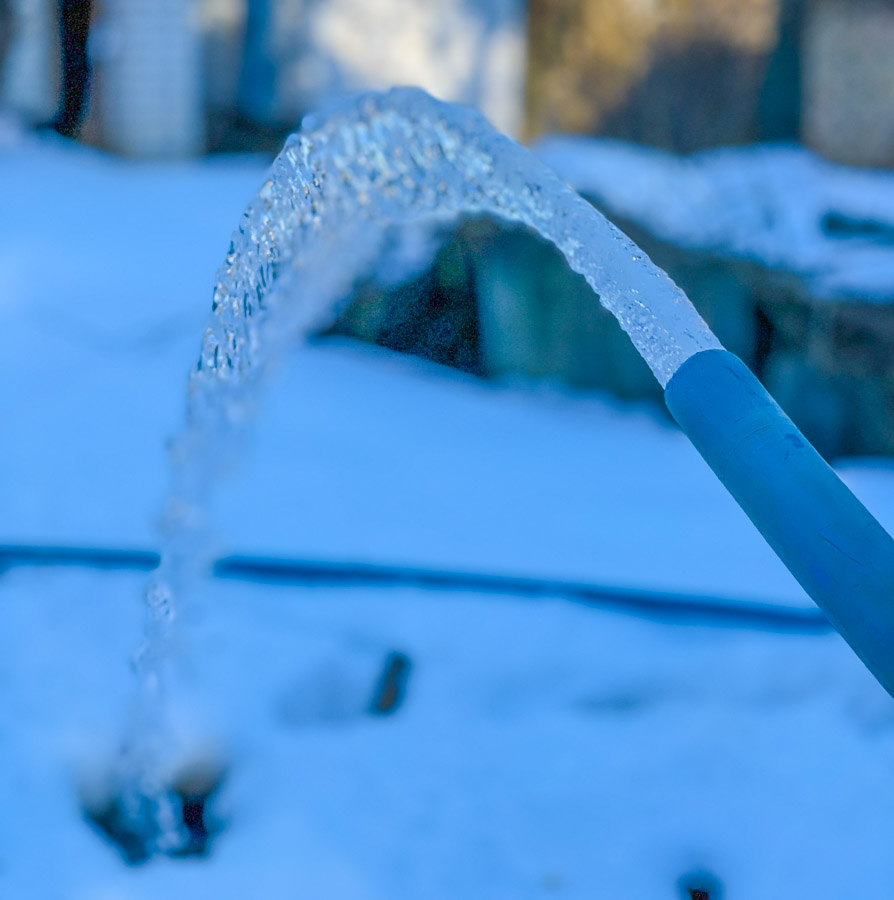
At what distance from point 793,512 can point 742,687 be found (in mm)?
1013

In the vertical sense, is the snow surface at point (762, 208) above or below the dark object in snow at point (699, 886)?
above

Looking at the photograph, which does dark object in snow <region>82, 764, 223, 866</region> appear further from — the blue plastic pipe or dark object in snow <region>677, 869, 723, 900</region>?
the blue plastic pipe

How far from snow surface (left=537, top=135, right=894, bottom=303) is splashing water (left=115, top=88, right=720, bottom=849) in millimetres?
1652

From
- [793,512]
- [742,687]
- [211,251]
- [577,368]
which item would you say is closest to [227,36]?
[211,251]

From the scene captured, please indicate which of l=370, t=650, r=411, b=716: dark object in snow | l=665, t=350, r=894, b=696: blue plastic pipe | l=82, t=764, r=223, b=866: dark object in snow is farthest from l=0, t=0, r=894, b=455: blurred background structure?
l=665, t=350, r=894, b=696: blue plastic pipe

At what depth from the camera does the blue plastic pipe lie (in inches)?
31.4

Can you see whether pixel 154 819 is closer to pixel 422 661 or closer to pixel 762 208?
pixel 422 661

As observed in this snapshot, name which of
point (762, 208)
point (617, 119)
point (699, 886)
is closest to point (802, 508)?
point (699, 886)

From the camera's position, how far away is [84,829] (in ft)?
4.72

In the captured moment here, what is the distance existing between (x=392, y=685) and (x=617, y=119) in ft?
19.7

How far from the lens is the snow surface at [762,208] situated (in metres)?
3.10

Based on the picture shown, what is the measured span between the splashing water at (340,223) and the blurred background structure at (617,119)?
885 mm

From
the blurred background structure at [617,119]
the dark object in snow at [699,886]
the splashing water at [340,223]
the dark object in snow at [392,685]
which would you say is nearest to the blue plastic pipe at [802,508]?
the splashing water at [340,223]

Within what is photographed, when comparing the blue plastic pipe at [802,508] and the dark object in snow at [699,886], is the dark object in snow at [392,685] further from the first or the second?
the blue plastic pipe at [802,508]
